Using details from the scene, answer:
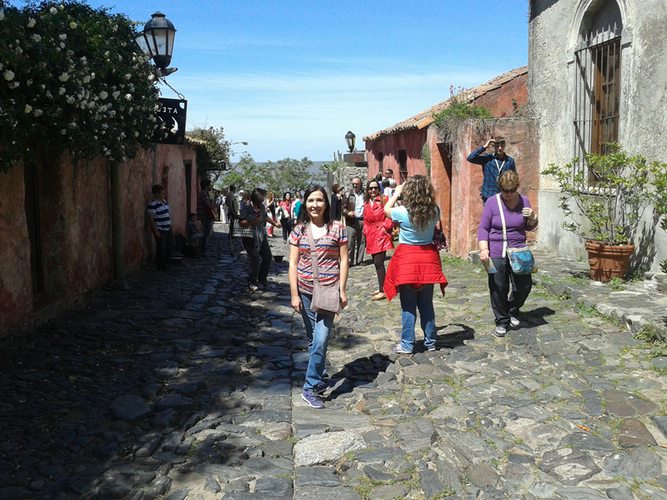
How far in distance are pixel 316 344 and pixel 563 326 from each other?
2982 mm

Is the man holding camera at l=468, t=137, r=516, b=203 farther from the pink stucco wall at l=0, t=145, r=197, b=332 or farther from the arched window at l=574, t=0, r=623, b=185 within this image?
the pink stucco wall at l=0, t=145, r=197, b=332

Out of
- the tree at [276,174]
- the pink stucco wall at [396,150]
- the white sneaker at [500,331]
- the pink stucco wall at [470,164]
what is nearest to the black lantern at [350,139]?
the pink stucco wall at [396,150]

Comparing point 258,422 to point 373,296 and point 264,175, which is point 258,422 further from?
point 264,175

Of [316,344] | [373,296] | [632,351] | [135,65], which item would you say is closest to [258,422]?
[316,344]

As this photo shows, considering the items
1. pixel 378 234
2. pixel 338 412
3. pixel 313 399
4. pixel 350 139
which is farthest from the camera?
pixel 350 139

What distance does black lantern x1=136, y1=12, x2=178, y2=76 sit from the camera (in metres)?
9.89

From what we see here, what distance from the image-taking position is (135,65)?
9.38 meters

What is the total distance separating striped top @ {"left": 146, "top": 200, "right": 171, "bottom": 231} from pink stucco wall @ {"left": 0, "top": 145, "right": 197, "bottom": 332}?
20 cm

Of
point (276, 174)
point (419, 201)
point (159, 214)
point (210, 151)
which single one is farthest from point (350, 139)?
point (276, 174)

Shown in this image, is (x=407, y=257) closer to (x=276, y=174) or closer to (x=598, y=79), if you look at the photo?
(x=598, y=79)

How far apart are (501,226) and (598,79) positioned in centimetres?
467

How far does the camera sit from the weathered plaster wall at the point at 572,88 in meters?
8.27

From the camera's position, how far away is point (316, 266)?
5.11 metres

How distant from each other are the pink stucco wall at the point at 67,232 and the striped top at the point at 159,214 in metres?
0.20
